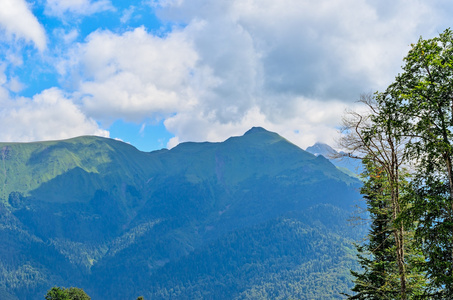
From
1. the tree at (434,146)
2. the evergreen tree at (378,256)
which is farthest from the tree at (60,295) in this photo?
the tree at (434,146)

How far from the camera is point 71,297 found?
104125mm

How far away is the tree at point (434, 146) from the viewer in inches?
711

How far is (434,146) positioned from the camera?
18.1 meters

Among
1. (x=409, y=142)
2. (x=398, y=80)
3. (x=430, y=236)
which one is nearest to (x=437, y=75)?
(x=398, y=80)

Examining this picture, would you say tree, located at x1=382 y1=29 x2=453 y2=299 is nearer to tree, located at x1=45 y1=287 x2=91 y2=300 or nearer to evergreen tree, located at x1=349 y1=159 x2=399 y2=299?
evergreen tree, located at x1=349 y1=159 x2=399 y2=299

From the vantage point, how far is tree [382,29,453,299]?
59.3 ft

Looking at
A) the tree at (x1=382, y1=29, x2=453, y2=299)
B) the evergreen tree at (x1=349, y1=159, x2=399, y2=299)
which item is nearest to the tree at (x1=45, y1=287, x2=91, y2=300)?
the evergreen tree at (x1=349, y1=159, x2=399, y2=299)

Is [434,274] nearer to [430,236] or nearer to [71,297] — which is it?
[430,236]

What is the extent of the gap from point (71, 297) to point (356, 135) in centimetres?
10512

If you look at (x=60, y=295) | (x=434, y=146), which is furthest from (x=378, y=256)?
(x=60, y=295)

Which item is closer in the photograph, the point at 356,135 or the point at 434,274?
the point at 434,274

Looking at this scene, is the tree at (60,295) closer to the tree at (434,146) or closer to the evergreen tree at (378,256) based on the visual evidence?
the evergreen tree at (378,256)

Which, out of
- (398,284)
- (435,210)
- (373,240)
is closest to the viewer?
(435,210)

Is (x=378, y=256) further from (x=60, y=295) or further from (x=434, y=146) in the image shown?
(x=60, y=295)
